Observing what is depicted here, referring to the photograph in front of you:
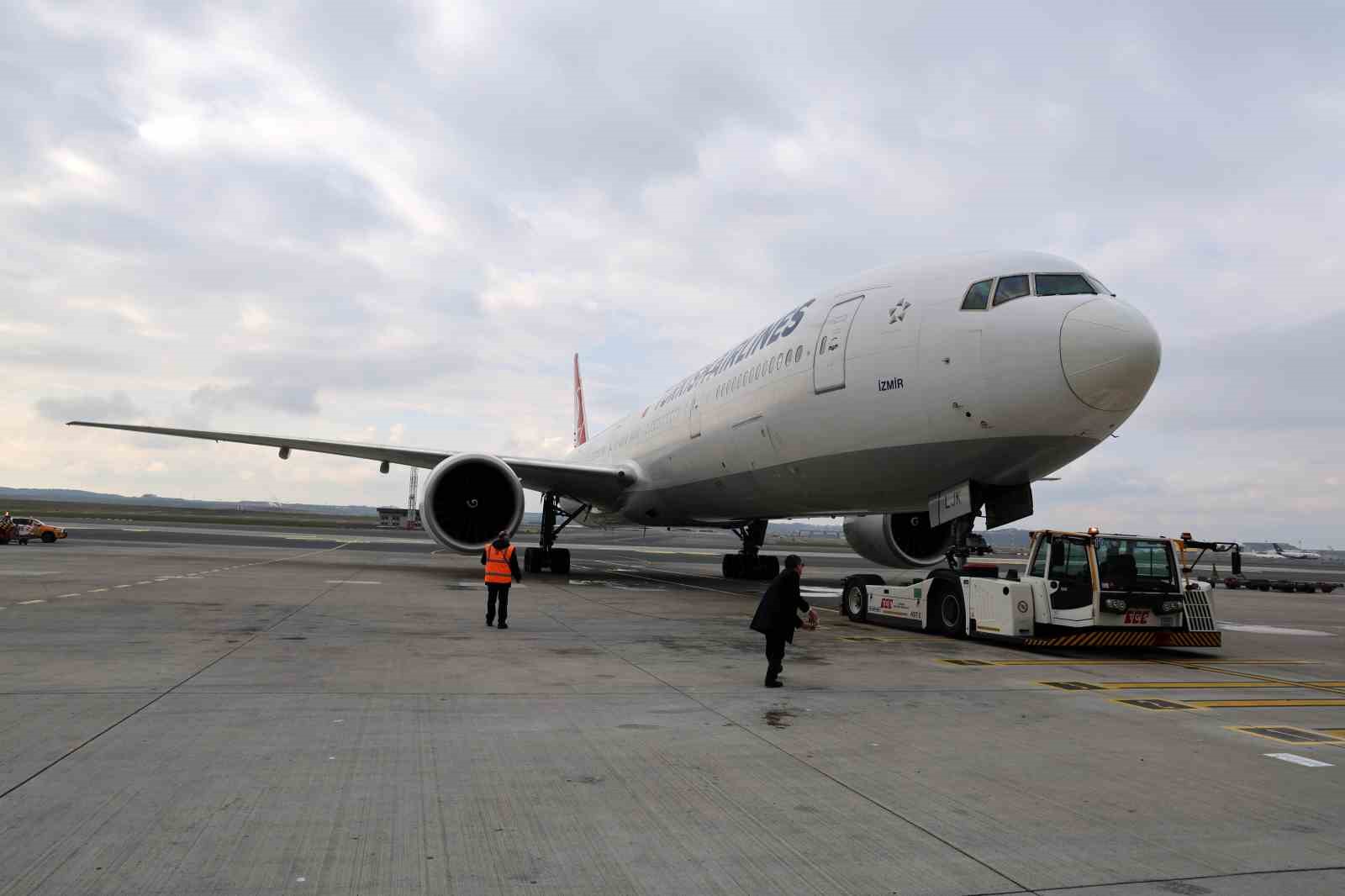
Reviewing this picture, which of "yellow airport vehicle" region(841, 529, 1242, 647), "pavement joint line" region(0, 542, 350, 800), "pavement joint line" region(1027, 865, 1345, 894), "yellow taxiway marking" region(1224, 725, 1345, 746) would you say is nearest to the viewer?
"pavement joint line" region(1027, 865, 1345, 894)

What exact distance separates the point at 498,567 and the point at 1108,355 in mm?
7224

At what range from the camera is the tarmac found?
10.7 ft

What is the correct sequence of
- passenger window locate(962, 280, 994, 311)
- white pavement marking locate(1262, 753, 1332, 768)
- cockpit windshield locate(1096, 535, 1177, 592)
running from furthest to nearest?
1. passenger window locate(962, 280, 994, 311)
2. cockpit windshield locate(1096, 535, 1177, 592)
3. white pavement marking locate(1262, 753, 1332, 768)

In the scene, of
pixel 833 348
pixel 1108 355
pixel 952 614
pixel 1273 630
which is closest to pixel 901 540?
pixel 952 614

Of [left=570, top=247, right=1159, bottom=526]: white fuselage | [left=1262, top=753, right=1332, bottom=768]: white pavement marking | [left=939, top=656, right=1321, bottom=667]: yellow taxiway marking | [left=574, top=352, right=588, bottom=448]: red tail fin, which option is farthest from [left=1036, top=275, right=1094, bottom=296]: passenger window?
[left=574, top=352, right=588, bottom=448]: red tail fin

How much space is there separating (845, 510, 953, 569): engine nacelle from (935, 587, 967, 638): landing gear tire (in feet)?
17.6

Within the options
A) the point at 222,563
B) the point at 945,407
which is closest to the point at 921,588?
the point at 945,407

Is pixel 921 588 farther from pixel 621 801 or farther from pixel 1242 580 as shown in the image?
pixel 1242 580

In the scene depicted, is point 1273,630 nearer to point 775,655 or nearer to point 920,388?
point 920,388

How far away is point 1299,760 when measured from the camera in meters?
5.09

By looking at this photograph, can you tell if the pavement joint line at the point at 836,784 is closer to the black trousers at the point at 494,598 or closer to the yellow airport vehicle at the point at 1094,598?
the black trousers at the point at 494,598

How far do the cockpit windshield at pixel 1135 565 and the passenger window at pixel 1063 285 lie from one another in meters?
2.87

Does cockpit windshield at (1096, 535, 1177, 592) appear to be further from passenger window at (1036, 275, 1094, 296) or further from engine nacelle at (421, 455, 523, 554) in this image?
engine nacelle at (421, 455, 523, 554)

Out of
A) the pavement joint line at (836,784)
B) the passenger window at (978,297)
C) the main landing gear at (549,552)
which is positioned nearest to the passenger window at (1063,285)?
the passenger window at (978,297)
